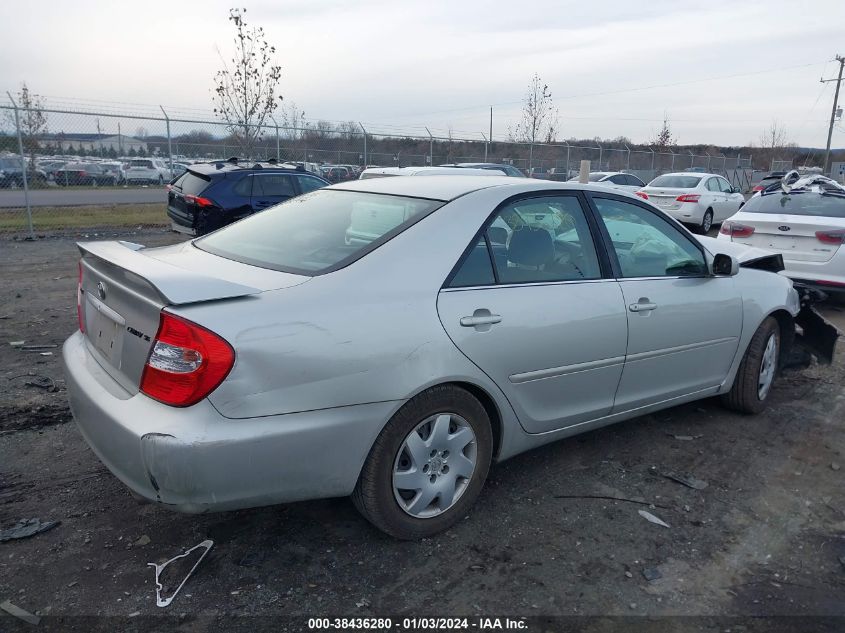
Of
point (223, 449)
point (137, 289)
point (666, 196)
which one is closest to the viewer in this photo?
point (223, 449)

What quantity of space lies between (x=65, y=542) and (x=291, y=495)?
3.84 ft

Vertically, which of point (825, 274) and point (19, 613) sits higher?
point (825, 274)

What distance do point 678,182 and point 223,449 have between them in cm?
1678

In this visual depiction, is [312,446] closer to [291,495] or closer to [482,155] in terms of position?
[291,495]

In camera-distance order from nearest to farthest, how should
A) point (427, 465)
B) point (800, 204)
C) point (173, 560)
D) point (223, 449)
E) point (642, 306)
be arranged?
1. point (223, 449)
2. point (173, 560)
3. point (427, 465)
4. point (642, 306)
5. point (800, 204)

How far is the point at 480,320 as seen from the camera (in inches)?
121

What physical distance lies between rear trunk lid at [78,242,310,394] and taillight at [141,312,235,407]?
9 cm

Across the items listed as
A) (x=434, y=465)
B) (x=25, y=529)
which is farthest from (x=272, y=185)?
(x=434, y=465)

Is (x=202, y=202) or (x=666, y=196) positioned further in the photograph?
(x=666, y=196)

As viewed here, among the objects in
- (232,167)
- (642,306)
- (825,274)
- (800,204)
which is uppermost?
(232,167)

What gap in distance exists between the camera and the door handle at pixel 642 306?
3.72 m

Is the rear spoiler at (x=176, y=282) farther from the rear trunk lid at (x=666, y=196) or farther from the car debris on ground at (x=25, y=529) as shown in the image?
the rear trunk lid at (x=666, y=196)

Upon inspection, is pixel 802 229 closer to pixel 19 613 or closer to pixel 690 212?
pixel 19 613

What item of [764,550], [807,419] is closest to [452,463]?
[764,550]
